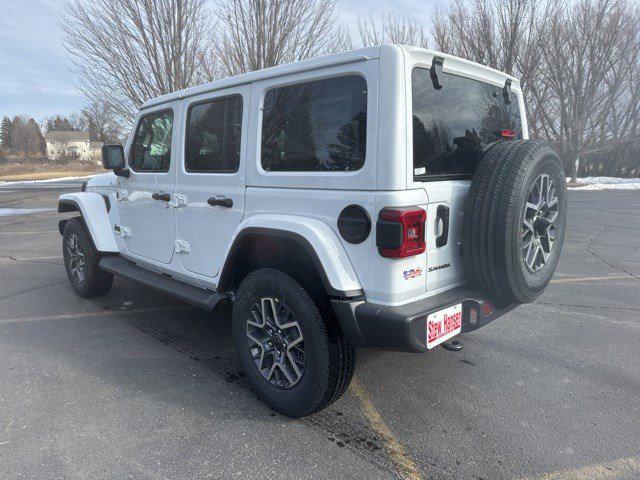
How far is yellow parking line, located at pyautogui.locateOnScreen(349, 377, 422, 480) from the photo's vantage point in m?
2.26

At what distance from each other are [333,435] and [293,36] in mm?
12244

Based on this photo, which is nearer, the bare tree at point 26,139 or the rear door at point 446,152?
the rear door at point 446,152

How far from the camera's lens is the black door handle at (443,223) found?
2.52 meters

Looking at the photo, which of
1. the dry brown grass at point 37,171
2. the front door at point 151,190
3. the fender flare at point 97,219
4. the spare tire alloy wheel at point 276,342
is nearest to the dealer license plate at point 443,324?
the spare tire alloy wheel at point 276,342

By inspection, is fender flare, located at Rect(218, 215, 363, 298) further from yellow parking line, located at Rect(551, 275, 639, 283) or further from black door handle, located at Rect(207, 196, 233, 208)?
yellow parking line, located at Rect(551, 275, 639, 283)

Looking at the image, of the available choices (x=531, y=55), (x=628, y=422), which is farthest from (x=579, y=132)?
(x=628, y=422)

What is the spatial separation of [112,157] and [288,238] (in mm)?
2421

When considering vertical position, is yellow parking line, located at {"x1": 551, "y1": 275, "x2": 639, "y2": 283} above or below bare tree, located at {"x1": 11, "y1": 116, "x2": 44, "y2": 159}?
below

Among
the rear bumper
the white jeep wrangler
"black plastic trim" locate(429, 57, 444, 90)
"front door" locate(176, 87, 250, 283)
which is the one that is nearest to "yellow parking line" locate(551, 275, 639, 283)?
the white jeep wrangler

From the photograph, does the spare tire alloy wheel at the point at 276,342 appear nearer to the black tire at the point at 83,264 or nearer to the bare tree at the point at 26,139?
the black tire at the point at 83,264

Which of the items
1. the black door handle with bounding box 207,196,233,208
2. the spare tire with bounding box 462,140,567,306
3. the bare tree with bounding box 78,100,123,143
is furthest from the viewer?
the bare tree with bounding box 78,100,123,143

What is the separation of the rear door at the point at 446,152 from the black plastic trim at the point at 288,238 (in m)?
0.53

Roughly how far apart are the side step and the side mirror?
0.92 m

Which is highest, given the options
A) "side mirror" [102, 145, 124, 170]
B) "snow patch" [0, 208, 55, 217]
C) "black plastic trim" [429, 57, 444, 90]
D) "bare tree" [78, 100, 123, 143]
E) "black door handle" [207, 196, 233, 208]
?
"bare tree" [78, 100, 123, 143]
